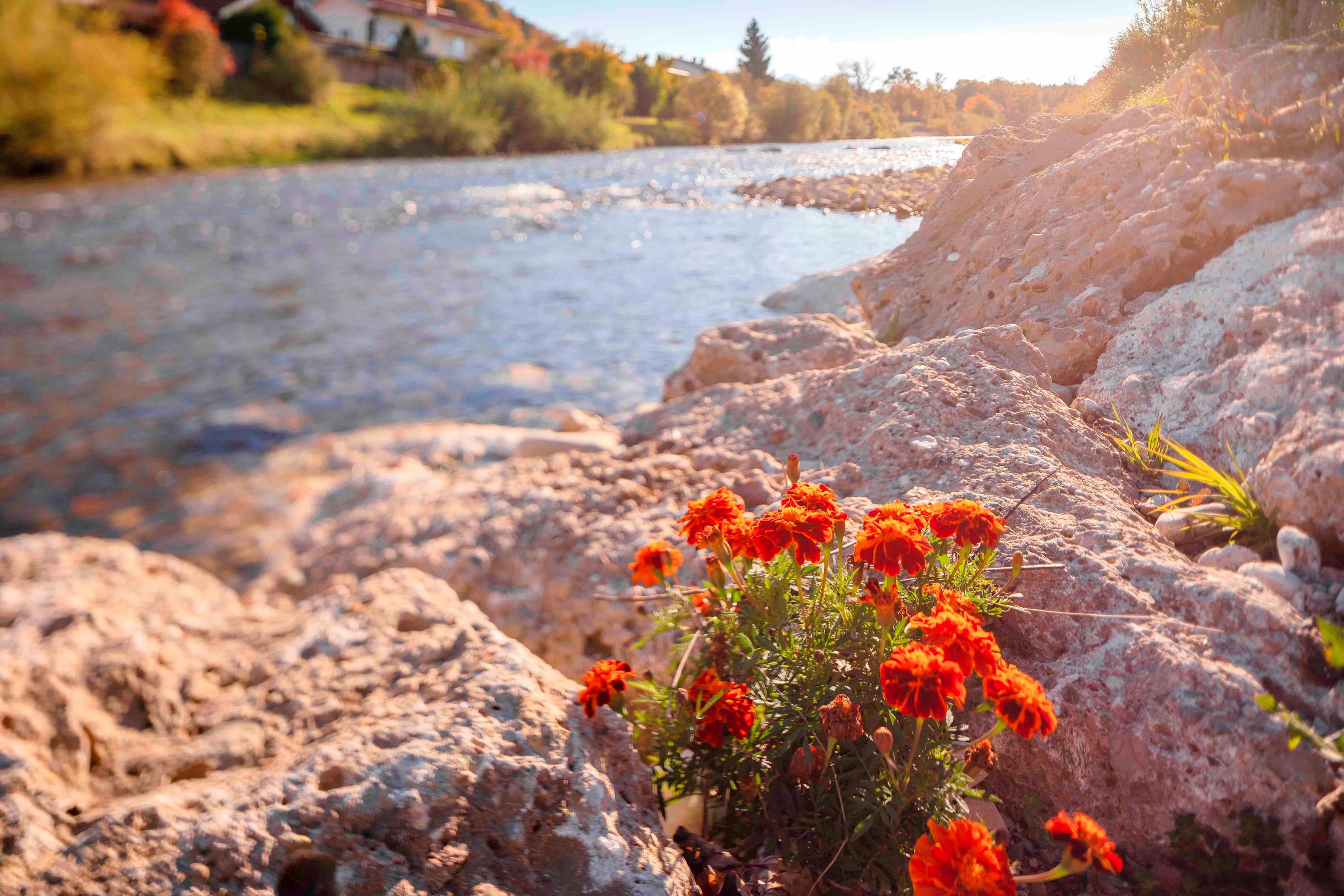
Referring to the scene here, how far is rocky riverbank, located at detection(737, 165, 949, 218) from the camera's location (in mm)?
2139

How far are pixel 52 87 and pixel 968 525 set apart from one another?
29606 millimetres

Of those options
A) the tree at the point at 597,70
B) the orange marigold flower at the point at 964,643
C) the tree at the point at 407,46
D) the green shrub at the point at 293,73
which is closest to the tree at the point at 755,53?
the tree at the point at 597,70

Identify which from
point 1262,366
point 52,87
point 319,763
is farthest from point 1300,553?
point 52,87

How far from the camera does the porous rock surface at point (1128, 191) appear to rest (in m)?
1.58

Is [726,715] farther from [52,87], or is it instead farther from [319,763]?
[52,87]

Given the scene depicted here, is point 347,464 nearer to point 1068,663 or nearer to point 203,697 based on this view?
point 203,697

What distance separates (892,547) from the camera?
146 cm

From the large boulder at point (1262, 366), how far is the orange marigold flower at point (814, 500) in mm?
689

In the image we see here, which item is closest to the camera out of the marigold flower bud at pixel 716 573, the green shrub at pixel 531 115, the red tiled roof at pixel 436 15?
the marigold flower bud at pixel 716 573

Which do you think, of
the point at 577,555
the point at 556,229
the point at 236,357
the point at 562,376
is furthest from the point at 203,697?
the point at 556,229

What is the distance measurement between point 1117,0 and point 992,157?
1.35 ft

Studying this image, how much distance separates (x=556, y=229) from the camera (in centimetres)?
1759

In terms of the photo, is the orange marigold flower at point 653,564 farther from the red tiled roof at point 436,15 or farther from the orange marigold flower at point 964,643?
the red tiled roof at point 436,15

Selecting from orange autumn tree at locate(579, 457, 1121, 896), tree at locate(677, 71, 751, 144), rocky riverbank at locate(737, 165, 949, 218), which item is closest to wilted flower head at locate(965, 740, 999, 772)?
orange autumn tree at locate(579, 457, 1121, 896)
